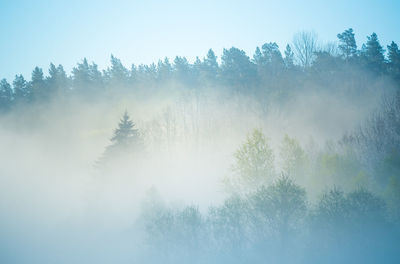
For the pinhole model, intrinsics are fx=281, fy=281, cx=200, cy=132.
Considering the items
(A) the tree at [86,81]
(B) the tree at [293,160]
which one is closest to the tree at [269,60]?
(B) the tree at [293,160]

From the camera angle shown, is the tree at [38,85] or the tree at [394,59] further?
the tree at [38,85]

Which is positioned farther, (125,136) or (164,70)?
(164,70)

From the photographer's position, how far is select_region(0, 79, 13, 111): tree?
60.6m

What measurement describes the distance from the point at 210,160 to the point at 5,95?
158 feet

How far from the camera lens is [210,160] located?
5238 cm

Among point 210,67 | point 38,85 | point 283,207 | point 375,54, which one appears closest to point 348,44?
point 375,54

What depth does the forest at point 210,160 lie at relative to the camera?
22625mm

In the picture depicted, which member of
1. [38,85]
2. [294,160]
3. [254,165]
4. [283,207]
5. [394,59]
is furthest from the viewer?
[38,85]

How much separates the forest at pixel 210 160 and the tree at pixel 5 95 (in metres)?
0.27

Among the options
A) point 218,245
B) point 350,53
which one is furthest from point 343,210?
point 350,53

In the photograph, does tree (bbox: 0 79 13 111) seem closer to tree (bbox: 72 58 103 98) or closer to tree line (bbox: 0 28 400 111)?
tree line (bbox: 0 28 400 111)

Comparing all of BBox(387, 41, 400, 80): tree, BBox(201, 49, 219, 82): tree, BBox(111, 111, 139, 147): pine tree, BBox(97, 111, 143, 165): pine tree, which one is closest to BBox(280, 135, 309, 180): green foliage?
BBox(97, 111, 143, 165): pine tree

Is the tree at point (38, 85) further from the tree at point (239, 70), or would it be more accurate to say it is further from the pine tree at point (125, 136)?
the tree at point (239, 70)

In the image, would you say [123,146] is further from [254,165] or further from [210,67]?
[210,67]
